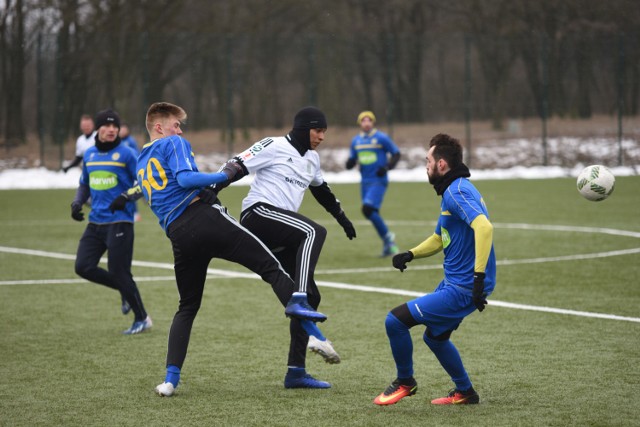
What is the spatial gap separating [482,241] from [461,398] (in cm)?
128

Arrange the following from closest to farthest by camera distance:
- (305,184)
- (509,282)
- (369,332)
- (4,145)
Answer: (305,184) → (369,332) → (509,282) → (4,145)

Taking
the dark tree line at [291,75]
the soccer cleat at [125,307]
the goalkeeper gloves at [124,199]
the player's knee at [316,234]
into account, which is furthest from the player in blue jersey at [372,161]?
the dark tree line at [291,75]

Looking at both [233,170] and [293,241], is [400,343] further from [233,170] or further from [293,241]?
[233,170]

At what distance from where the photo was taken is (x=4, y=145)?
35.4 m

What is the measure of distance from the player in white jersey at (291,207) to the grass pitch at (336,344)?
0.39 meters

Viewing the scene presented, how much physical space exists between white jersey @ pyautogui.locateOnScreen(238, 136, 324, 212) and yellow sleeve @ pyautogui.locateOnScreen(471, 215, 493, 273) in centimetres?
182

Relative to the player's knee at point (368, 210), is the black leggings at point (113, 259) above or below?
above

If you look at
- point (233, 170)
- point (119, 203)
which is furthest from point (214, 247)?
point (119, 203)

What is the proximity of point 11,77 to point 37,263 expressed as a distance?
910 inches

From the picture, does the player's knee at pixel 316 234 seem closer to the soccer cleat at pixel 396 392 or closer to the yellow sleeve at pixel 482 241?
the soccer cleat at pixel 396 392

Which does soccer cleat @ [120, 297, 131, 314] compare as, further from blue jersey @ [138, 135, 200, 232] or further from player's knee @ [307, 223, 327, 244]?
player's knee @ [307, 223, 327, 244]

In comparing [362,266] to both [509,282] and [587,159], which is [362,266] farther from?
[587,159]

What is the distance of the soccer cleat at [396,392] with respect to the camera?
690 centimetres

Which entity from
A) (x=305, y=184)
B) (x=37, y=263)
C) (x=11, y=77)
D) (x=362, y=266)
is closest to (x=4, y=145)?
(x=11, y=77)
